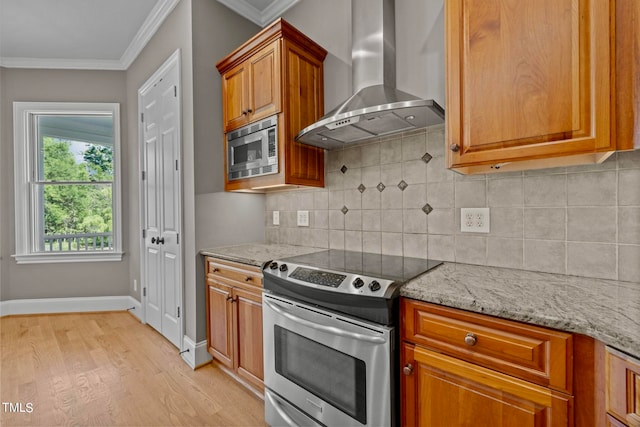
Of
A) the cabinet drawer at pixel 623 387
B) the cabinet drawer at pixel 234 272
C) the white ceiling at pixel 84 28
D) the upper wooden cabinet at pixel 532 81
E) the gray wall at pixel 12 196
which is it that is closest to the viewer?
the cabinet drawer at pixel 623 387

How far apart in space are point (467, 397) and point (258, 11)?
308 cm

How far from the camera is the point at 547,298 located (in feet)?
3.15

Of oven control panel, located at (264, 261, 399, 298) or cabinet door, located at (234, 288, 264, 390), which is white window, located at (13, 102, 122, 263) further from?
oven control panel, located at (264, 261, 399, 298)

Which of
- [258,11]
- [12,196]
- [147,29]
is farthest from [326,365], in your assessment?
[12,196]

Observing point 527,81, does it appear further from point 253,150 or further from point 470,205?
point 253,150

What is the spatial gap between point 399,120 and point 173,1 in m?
2.24

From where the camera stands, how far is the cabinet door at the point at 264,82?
6.20ft

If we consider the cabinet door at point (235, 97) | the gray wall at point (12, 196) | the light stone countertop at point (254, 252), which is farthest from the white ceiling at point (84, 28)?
the light stone countertop at point (254, 252)

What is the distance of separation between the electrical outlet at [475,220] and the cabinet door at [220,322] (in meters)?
1.50

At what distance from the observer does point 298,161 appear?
196cm

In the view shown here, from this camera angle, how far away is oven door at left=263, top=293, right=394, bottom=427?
3.70 ft

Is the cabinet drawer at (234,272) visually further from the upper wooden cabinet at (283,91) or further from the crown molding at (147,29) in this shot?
A: the crown molding at (147,29)

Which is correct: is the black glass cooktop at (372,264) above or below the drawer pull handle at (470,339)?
above

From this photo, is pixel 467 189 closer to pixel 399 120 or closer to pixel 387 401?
pixel 399 120
